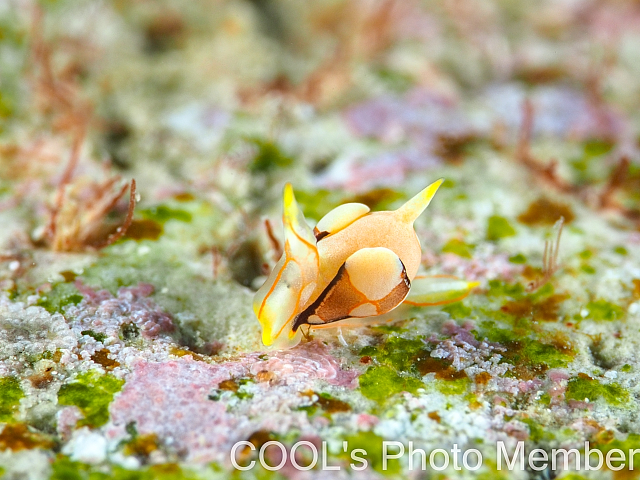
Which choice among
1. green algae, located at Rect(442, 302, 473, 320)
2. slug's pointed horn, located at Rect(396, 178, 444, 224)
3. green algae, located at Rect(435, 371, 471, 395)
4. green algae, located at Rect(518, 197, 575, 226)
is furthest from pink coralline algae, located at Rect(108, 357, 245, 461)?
green algae, located at Rect(518, 197, 575, 226)

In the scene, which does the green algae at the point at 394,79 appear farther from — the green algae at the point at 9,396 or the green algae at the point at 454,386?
the green algae at the point at 9,396

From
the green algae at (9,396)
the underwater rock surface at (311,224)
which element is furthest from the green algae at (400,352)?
the green algae at (9,396)

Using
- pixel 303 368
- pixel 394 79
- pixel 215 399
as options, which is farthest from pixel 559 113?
pixel 215 399

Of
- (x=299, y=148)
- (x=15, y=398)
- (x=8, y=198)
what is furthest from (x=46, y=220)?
(x=299, y=148)

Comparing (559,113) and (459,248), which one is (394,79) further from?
(459,248)

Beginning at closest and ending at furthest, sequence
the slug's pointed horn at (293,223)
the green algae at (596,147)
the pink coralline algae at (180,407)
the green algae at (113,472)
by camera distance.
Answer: the green algae at (113,472)
the pink coralline algae at (180,407)
the slug's pointed horn at (293,223)
the green algae at (596,147)

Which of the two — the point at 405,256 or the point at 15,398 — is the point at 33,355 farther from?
the point at 405,256

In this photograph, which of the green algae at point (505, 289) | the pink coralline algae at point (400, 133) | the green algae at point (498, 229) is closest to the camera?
the green algae at point (505, 289)
